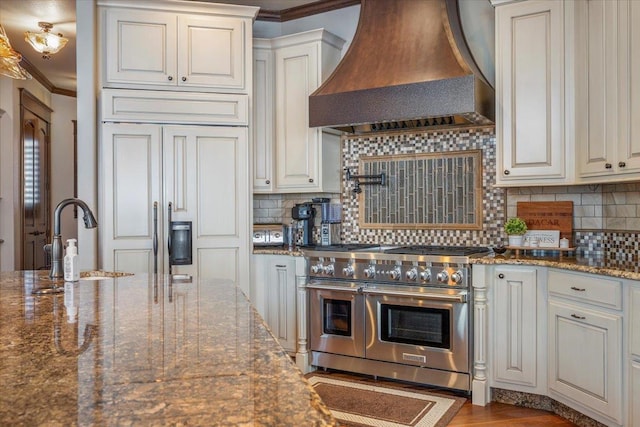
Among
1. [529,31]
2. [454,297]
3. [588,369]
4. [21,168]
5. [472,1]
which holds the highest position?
[472,1]

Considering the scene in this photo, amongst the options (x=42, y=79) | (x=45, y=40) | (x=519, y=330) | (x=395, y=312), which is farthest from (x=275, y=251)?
(x=42, y=79)

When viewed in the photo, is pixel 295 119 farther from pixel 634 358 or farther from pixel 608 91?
pixel 634 358

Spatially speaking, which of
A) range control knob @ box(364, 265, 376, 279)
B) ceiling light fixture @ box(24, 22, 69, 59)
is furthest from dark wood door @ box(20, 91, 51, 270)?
range control knob @ box(364, 265, 376, 279)

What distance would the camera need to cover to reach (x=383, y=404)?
3.17 meters

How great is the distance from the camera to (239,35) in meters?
4.00

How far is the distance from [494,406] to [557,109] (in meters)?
1.82

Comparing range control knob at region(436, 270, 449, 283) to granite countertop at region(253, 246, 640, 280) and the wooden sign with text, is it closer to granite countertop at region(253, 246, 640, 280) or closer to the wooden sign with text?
granite countertop at region(253, 246, 640, 280)

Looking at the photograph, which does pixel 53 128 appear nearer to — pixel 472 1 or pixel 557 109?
pixel 472 1

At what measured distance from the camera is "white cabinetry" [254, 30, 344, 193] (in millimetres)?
4164

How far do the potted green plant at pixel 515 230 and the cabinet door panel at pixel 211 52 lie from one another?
2.15 meters

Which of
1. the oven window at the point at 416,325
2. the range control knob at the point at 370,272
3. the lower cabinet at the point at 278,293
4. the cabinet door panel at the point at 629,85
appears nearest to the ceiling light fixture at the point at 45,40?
the lower cabinet at the point at 278,293

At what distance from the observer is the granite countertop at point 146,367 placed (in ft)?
2.67

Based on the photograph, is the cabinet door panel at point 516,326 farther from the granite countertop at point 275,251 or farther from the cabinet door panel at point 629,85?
the granite countertop at point 275,251

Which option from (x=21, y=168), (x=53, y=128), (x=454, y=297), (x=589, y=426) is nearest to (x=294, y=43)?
(x=454, y=297)
